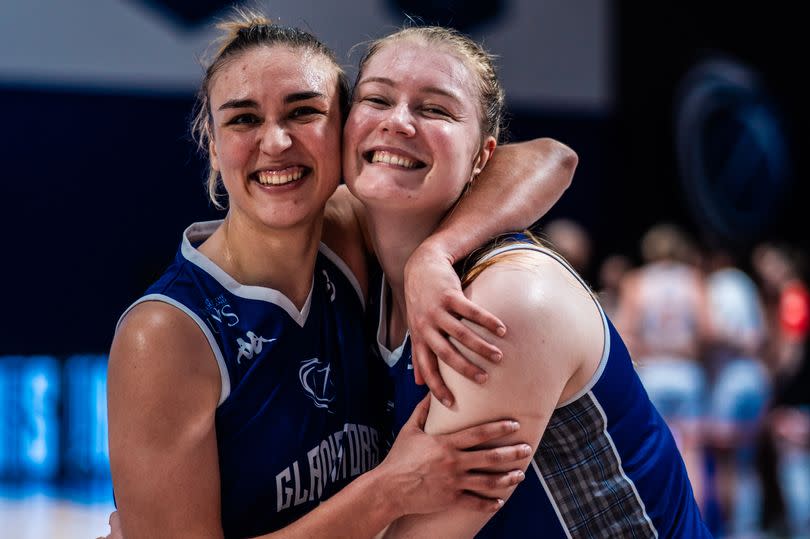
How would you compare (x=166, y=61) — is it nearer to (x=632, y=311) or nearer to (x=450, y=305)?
(x=632, y=311)

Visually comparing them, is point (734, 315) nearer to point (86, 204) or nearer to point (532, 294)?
point (86, 204)

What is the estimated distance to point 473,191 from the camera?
81.8 inches

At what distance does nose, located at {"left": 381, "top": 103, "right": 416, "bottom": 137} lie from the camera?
6.45 feet

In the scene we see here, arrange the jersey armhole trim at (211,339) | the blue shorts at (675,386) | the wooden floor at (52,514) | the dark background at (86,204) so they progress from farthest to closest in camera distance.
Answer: the dark background at (86,204) < the blue shorts at (675,386) < the wooden floor at (52,514) < the jersey armhole trim at (211,339)

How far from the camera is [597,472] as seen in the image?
1.84 meters

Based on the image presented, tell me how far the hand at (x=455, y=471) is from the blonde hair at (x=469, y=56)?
0.73 m

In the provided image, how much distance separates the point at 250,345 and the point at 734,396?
478cm

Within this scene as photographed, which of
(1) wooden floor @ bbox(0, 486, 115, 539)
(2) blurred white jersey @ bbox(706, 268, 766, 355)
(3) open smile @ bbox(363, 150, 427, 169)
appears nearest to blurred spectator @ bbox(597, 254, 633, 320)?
(2) blurred white jersey @ bbox(706, 268, 766, 355)

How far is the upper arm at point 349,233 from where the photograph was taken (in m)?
2.35

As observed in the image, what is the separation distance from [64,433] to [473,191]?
16.3 ft

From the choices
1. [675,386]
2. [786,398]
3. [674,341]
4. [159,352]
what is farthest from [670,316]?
[159,352]

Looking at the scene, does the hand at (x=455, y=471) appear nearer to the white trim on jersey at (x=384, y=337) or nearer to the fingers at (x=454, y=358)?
the fingers at (x=454, y=358)

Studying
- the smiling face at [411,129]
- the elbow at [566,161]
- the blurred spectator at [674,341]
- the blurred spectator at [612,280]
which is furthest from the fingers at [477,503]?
the blurred spectator at [612,280]

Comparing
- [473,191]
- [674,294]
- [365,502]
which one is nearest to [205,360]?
[365,502]
